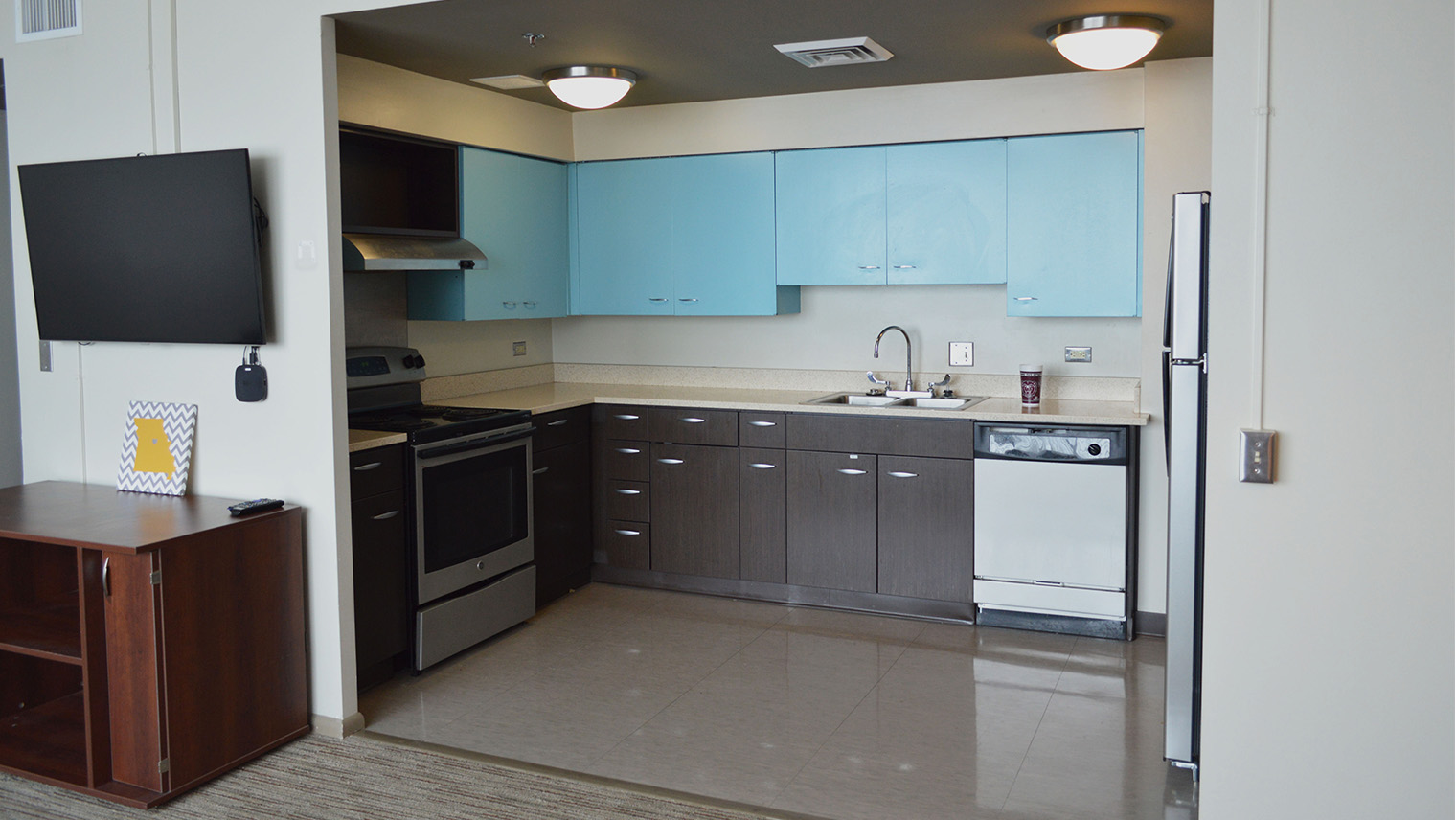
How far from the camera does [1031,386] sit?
15.6 feet

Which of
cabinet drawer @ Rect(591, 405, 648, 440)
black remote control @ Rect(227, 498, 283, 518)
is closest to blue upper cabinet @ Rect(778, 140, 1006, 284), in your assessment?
cabinet drawer @ Rect(591, 405, 648, 440)

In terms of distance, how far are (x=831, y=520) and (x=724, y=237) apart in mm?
1445

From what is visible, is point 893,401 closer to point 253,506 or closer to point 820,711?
point 820,711

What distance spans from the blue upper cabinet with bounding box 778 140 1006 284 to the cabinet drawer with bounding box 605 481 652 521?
119 centimetres

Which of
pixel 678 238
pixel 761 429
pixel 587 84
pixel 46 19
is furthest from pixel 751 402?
pixel 46 19

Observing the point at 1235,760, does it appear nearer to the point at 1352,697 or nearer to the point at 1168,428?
the point at 1352,697

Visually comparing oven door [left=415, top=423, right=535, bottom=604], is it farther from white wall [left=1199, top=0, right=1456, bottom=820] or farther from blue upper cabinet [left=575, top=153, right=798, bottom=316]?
white wall [left=1199, top=0, right=1456, bottom=820]

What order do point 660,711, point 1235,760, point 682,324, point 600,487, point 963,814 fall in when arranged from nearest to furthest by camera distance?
1. point 1235,760
2. point 963,814
3. point 660,711
4. point 600,487
5. point 682,324

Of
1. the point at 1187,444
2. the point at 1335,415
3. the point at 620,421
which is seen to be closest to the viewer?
the point at 1335,415

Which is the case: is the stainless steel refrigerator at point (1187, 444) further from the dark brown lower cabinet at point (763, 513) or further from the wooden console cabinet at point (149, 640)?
the wooden console cabinet at point (149, 640)

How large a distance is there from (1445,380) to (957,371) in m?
2.89

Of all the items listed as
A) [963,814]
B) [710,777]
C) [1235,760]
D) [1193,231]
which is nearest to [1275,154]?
[1193,231]

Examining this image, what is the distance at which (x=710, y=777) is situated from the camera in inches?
129

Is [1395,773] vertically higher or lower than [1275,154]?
lower
